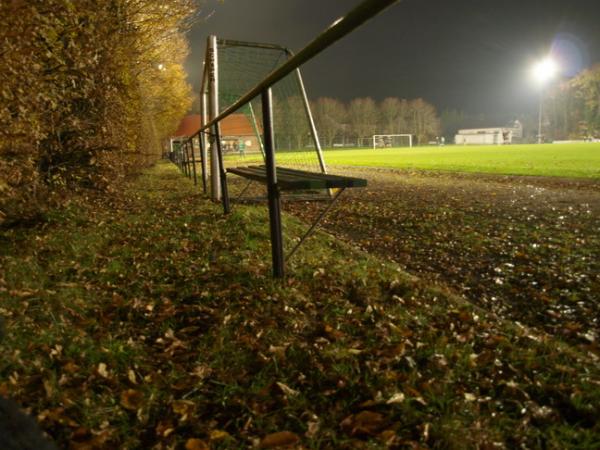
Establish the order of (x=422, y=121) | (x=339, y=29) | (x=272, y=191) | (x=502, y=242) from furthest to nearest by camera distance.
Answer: (x=422, y=121) → (x=502, y=242) → (x=272, y=191) → (x=339, y=29)

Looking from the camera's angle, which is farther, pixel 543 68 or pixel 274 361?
pixel 543 68

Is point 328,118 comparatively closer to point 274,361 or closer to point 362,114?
point 362,114

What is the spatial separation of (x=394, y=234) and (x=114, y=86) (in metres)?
6.03

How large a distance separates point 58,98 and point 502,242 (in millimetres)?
5778

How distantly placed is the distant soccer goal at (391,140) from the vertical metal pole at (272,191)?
278ft

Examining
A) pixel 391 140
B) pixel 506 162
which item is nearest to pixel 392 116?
pixel 391 140

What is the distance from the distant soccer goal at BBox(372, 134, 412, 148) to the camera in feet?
290

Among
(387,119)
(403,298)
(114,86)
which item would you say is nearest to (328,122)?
(387,119)

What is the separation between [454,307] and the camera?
3.05 m

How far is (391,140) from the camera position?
91125 mm

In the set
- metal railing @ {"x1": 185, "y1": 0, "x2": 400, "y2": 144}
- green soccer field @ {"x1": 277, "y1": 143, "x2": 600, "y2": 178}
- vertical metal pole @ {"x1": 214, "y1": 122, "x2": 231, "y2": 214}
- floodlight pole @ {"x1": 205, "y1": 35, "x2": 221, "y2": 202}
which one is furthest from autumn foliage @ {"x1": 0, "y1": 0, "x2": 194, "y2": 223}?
green soccer field @ {"x1": 277, "y1": 143, "x2": 600, "y2": 178}

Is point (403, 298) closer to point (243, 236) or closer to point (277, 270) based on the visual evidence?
point (277, 270)

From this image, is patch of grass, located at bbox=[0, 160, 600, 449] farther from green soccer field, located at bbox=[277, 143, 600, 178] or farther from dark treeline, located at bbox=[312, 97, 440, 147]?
dark treeline, located at bbox=[312, 97, 440, 147]

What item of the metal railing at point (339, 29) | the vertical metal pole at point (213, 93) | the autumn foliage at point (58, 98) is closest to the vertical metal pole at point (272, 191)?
the metal railing at point (339, 29)
